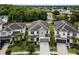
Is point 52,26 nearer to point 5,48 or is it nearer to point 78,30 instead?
point 78,30

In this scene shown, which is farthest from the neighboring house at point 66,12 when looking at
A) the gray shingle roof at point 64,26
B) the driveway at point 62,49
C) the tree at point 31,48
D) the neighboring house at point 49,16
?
the tree at point 31,48

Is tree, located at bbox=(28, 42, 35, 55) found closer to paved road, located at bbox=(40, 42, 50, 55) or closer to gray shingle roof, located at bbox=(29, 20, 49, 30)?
paved road, located at bbox=(40, 42, 50, 55)

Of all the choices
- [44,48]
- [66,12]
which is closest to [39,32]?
[44,48]

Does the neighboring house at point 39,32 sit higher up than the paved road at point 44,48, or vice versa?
the neighboring house at point 39,32

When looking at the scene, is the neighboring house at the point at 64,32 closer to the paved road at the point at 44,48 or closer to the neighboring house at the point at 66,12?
the paved road at the point at 44,48
